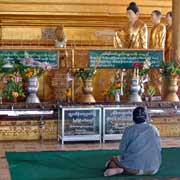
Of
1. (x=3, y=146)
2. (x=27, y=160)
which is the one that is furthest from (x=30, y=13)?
(x=27, y=160)

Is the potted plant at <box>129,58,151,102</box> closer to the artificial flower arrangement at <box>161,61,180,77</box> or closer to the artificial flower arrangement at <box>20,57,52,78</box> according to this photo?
the artificial flower arrangement at <box>161,61,180,77</box>

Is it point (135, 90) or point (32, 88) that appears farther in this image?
point (135, 90)

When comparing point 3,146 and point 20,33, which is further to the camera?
point 20,33

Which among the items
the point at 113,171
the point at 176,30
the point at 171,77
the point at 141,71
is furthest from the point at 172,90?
the point at 113,171

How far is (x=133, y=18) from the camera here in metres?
9.13

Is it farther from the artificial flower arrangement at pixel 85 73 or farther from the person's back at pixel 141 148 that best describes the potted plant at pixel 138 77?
the person's back at pixel 141 148

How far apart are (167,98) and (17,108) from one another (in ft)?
7.54

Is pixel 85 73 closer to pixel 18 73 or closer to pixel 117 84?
pixel 117 84

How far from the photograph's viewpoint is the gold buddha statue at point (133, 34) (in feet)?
29.6

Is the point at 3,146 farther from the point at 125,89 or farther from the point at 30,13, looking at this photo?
the point at 30,13

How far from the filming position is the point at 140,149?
5.25 m

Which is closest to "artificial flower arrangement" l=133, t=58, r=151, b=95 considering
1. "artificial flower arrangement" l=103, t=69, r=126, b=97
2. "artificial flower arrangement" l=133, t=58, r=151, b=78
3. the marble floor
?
"artificial flower arrangement" l=133, t=58, r=151, b=78

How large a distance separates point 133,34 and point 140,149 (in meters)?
4.11

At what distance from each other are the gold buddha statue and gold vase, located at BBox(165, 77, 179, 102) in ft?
2.69
